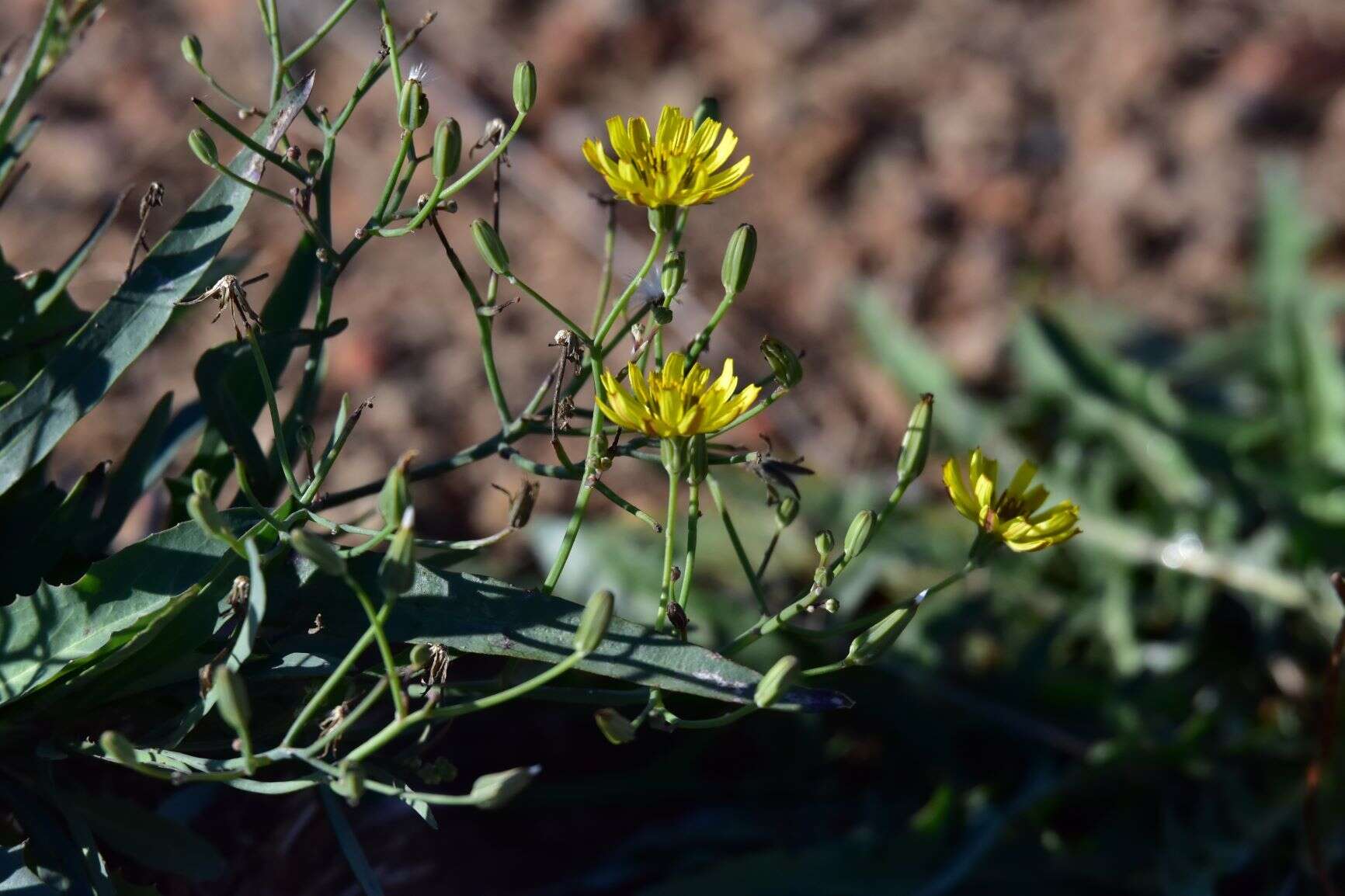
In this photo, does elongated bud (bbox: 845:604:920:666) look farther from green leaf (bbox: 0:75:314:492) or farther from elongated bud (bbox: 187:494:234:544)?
green leaf (bbox: 0:75:314:492)

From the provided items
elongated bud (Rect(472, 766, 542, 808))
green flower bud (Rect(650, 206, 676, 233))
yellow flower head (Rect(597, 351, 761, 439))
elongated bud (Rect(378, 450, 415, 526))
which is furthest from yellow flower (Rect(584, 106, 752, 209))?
elongated bud (Rect(472, 766, 542, 808))

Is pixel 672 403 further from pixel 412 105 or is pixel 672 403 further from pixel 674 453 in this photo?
pixel 412 105

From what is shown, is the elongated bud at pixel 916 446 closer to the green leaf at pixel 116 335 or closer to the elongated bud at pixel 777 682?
the elongated bud at pixel 777 682

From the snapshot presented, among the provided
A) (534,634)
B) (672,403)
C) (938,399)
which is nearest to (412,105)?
(672,403)

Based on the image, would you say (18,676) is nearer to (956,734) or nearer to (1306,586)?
(956,734)

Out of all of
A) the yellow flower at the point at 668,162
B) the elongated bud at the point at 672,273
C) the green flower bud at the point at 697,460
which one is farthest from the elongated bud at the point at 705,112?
the green flower bud at the point at 697,460

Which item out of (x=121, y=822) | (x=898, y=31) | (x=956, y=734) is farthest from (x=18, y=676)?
(x=898, y=31)

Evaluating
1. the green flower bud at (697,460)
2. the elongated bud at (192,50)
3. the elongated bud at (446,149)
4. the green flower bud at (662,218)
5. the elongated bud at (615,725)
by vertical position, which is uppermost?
the elongated bud at (192,50)
